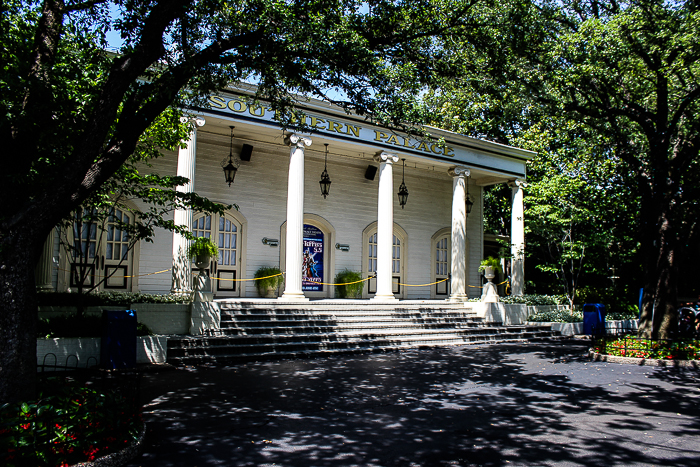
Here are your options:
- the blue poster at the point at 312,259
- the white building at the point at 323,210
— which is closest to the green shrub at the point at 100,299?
the white building at the point at 323,210

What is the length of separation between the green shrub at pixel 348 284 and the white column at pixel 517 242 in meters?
5.51

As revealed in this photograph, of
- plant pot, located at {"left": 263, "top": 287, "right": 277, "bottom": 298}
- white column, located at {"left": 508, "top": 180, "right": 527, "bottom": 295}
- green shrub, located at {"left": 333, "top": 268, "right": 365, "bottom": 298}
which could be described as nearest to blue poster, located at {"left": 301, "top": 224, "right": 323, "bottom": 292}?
green shrub, located at {"left": 333, "top": 268, "right": 365, "bottom": 298}

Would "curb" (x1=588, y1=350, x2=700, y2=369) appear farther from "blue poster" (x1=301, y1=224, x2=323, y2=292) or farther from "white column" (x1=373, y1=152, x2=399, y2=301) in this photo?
"blue poster" (x1=301, y1=224, x2=323, y2=292)

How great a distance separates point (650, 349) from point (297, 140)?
9.76 m

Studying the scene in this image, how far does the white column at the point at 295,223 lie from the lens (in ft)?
43.8

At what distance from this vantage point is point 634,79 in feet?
40.1

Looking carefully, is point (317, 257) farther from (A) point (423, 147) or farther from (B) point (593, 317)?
(B) point (593, 317)

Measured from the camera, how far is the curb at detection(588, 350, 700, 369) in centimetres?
995

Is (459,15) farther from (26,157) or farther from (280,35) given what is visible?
(26,157)

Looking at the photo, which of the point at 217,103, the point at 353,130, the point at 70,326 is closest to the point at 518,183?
the point at 353,130

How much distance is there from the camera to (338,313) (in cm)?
1324

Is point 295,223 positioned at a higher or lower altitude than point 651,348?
higher

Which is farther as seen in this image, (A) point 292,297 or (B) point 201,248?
(A) point 292,297

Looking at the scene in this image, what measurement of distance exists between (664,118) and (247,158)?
1127cm
